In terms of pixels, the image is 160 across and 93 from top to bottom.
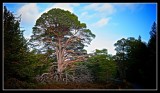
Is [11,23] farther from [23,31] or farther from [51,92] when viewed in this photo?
[51,92]

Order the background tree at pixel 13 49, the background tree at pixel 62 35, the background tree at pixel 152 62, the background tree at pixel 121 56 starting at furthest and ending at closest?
the background tree at pixel 62 35
the background tree at pixel 121 56
the background tree at pixel 13 49
the background tree at pixel 152 62

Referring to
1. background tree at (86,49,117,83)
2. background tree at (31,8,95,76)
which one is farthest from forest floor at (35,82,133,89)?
background tree at (31,8,95,76)

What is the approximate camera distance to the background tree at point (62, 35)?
6.32 meters

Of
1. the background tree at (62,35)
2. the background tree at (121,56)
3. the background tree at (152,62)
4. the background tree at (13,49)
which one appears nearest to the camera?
the background tree at (152,62)

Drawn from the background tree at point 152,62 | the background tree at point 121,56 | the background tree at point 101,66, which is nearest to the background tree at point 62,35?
the background tree at point 101,66

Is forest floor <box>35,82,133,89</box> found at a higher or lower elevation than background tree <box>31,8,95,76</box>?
lower

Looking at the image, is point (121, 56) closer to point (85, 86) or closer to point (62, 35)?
point (85, 86)

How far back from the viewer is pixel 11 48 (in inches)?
240

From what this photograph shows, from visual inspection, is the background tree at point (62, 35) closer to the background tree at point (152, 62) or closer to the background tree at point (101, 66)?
the background tree at point (101, 66)

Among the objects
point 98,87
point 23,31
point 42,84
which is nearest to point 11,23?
point 23,31

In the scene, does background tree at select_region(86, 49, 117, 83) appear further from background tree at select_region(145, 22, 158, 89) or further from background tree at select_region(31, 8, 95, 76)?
background tree at select_region(145, 22, 158, 89)

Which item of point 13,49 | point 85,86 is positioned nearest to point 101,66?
point 85,86

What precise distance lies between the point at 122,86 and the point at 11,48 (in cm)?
293

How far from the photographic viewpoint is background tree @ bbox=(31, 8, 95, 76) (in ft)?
20.7
